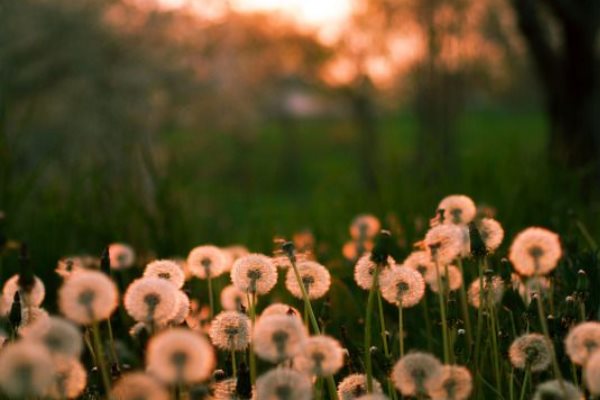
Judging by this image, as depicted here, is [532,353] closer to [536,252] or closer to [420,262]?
[536,252]

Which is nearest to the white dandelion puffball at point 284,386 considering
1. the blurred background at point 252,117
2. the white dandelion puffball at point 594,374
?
the white dandelion puffball at point 594,374

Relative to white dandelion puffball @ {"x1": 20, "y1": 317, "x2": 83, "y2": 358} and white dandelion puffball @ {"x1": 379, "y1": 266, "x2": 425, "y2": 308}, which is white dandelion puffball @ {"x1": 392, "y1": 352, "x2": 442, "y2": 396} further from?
white dandelion puffball @ {"x1": 20, "y1": 317, "x2": 83, "y2": 358}

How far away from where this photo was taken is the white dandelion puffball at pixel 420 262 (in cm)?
191

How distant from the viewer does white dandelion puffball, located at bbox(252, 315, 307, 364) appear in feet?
3.90

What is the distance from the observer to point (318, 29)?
22594mm

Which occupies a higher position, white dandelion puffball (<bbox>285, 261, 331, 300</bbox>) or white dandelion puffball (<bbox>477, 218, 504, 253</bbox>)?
white dandelion puffball (<bbox>477, 218, 504, 253</bbox>)

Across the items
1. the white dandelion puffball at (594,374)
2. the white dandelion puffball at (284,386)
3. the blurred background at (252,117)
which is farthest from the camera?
the blurred background at (252,117)

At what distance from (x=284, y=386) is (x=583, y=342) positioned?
18.9 inches

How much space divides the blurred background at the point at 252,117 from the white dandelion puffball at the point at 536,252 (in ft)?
4.84

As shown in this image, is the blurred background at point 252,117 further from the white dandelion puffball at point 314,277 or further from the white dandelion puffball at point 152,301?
the white dandelion puffball at point 152,301

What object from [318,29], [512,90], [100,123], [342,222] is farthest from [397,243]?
[512,90]

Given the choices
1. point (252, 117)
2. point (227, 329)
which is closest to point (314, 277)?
Answer: point (227, 329)

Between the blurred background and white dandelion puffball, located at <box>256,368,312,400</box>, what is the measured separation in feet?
6.53

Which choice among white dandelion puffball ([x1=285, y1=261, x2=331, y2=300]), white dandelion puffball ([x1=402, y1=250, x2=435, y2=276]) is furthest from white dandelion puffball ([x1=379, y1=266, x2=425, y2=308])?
white dandelion puffball ([x1=402, y1=250, x2=435, y2=276])
